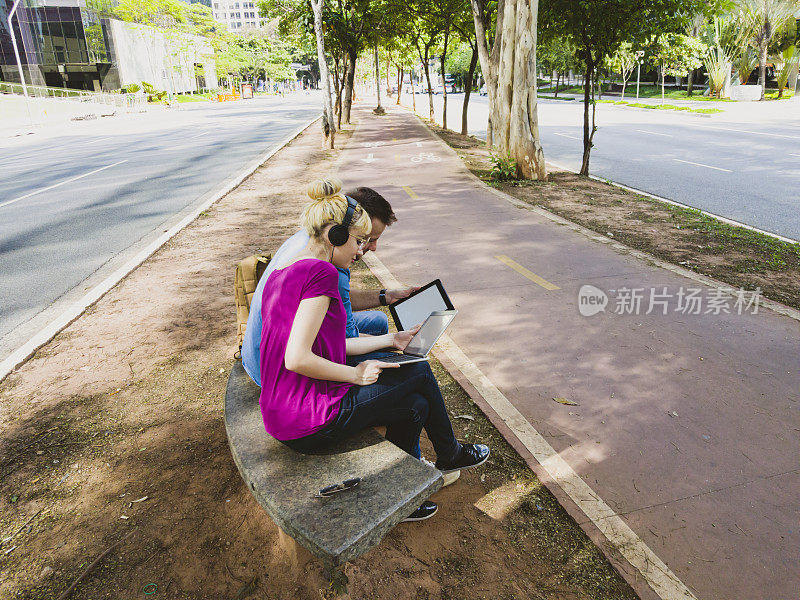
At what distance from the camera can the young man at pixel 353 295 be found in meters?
2.78

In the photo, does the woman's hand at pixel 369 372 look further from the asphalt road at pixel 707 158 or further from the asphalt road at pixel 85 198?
the asphalt road at pixel 707 158

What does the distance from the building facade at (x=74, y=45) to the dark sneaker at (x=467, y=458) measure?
188 ft

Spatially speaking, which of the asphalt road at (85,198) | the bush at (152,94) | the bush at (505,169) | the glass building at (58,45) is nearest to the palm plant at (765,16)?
the asphalt road at (85,198)

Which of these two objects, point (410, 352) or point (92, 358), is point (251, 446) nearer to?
point (410, 352)

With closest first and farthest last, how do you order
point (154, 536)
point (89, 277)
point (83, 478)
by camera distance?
point (154, 536)
point (83, 478)
point (89, 277)

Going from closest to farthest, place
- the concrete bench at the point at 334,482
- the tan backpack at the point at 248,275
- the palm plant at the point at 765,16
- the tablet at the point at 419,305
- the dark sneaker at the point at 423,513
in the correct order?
the concrete bench at the point at 334,482 → the dark sneaker at the point at 423,513 → the tablet at the point at 419,305 → the tan backpack at the point at 248,275 → the palm plant at the point at 765,16

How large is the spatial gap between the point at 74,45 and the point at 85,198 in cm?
5400

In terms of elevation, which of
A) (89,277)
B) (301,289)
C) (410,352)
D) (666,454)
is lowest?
(666,454)

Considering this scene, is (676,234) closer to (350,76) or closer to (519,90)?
(519,90)

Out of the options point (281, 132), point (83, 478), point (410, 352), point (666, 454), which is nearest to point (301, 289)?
point (410, 352)

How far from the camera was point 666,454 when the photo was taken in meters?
3.37

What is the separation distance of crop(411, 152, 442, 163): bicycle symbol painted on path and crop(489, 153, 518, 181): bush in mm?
3842

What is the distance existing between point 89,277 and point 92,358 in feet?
8.64

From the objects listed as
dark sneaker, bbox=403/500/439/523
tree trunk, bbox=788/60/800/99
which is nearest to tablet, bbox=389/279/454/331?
dark sneaker, bbox=403/500/439/523
